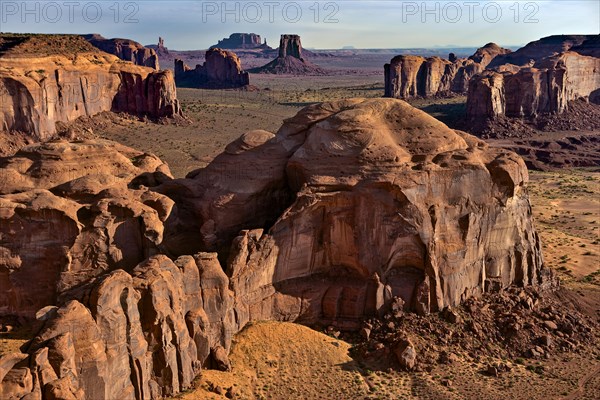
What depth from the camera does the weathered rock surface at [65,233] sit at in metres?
28.9

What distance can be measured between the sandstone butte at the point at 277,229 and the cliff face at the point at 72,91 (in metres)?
47.7

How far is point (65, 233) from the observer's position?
2922 cm

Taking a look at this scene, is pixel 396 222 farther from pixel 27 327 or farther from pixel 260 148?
pixel 27 327

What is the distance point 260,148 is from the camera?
113ft

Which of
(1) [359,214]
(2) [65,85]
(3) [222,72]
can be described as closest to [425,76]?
(3) [222,72]

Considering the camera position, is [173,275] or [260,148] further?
[260,148]

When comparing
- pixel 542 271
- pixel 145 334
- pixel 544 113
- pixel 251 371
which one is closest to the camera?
pixel 145 334

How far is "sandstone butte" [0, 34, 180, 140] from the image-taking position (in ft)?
253

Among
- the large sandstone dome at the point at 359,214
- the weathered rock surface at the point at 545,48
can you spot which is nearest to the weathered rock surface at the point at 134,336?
the large sandstone dome at the point at 359,214

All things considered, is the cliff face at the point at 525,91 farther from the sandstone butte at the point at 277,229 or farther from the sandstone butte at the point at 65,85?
the sandstone butte at the point at 277,229

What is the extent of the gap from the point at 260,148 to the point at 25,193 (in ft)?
40.3

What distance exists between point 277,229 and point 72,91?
71509mm

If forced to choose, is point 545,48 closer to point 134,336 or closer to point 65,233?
point 65,233

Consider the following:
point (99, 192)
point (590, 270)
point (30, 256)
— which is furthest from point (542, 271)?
point (30, 256)
